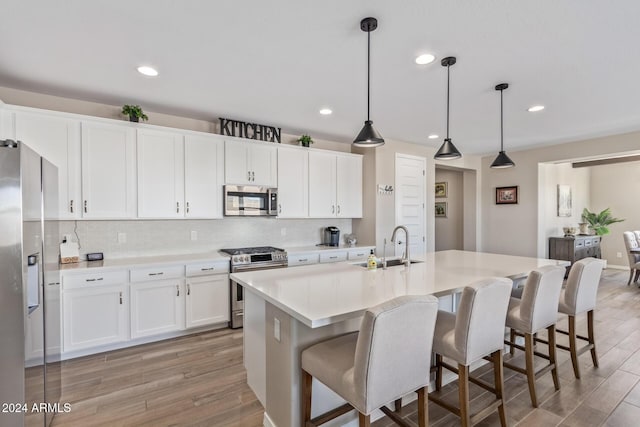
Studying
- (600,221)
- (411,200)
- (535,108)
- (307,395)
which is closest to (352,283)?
(307,395)

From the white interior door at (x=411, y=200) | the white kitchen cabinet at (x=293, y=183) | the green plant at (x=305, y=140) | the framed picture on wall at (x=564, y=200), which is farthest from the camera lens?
the framed picture on wall at (x=564, y=200)

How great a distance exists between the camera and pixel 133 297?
126 inches

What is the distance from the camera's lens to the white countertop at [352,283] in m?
1.59

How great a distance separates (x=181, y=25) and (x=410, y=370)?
8.02 ft

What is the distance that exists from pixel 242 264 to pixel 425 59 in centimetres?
282

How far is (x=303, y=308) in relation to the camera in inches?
61.9

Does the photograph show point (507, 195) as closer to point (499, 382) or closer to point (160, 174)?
point (499, 382)

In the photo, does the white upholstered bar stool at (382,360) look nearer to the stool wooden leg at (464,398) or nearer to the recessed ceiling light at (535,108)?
the stool wooden leg at (464,398)

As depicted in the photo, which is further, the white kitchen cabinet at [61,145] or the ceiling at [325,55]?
the white kitchen cabinet at [61,145]

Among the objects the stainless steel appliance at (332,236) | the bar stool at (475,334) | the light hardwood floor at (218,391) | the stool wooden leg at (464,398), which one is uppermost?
the stainless steel appliance at (332,236)

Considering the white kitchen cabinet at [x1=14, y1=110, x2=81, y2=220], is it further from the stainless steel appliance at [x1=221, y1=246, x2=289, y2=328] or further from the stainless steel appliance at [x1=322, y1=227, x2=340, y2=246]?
the stainless steel appliance at [x1=322, y1=227, x2=340, y2=246]

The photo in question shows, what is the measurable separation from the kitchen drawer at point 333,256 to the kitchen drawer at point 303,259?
0.08 metres

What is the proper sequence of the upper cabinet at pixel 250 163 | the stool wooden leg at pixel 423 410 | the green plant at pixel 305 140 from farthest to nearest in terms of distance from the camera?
1. the green plant at pixel 305 140
2. the upper cabinet at pixel 250 163
3. the stool wooden leg at pixel 423 410

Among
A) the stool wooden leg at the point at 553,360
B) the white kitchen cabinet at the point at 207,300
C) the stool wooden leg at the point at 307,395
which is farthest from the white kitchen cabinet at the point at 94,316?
the stool wooden leg at the point at 553,360
